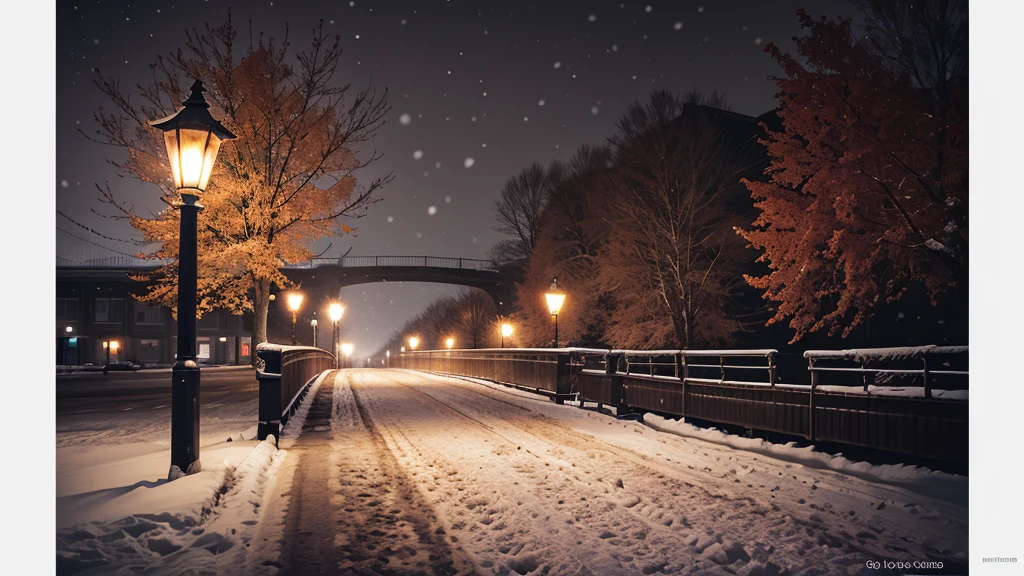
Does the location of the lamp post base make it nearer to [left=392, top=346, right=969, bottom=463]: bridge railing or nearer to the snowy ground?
the snowy ground

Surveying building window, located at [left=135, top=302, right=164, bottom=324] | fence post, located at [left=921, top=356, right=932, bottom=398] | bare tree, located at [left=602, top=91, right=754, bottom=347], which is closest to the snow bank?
fence post, located at [left=921, top=356, right=932, bottom=398]

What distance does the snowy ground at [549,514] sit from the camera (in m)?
4.10

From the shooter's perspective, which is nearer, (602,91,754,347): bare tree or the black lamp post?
the black lamp post


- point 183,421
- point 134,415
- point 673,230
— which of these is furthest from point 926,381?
point 673,230

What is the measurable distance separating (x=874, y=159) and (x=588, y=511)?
8247 millimetres

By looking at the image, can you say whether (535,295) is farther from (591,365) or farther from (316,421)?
(316,421)

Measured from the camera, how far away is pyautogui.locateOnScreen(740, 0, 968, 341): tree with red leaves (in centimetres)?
847

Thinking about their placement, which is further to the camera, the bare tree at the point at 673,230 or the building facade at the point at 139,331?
the building facade at the point at 139,331

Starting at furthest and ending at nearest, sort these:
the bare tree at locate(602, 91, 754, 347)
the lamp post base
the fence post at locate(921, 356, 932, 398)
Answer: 1. the bare tree at locate(602, 91, 754, 347)
2. the fence post at locate(921, 356, 932, 398)
3. the lamp post base

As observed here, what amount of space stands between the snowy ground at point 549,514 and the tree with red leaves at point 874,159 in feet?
9.29

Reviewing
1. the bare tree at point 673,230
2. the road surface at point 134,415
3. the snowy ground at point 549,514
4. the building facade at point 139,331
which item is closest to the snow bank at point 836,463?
the snowy ground at point 549,514

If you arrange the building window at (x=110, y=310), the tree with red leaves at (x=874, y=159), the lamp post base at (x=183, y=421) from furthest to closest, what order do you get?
the building window at (x=110, y=310) < the tree with red leaves at (x=874, y=159) < the lamp post base at (x=183, y=421)

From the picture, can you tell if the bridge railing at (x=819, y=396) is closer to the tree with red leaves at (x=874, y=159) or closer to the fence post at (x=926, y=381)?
the fence post at (x=926, y=381)

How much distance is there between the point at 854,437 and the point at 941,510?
2218mm
